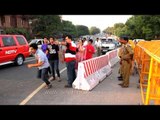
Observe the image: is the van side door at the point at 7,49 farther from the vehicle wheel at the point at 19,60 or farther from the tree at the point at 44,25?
the tree at the point at 44,25

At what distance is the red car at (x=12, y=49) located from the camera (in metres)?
13.0

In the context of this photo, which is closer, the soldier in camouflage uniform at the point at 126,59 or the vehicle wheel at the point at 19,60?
the soldier in camouflage uniform at the point at 126,59

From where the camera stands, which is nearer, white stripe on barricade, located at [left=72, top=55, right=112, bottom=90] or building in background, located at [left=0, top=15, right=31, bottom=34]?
white stripe on barricade, located at [left=72, top=55, right=112, bottom=90]

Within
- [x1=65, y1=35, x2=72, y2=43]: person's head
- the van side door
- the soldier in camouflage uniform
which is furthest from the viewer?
the van side door

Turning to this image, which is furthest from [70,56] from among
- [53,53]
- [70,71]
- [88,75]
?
[53,53]

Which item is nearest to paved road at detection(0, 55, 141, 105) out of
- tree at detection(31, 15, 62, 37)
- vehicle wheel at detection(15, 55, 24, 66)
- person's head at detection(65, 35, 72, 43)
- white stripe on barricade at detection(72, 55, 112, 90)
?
white stripe on barricade at detection(72, 55, 112, 90)

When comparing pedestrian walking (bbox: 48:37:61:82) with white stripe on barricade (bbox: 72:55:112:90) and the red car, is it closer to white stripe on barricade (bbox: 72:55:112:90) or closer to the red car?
white stripe on barricade (bbox: 72:55:112:90)

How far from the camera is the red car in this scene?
514 inches

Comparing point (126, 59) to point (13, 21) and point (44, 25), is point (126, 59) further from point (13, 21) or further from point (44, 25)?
point (13, 21)

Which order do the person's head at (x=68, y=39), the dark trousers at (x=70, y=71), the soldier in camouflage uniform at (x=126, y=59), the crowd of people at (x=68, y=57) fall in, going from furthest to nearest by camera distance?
the soldier in camouflage uniform at (x=126, y=59)
the dark trousers at (x=70, y=71)
the person's head at (x=68, y=39)
the crowd of people at (x=68, y=57)

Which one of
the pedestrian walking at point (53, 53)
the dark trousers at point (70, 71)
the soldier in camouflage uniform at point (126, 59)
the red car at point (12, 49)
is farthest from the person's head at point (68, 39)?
the red car at point (12, 49)

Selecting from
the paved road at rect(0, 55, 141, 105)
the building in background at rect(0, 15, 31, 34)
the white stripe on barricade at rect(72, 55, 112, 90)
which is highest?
the building in background at rect(0, 15, 31, 34)
